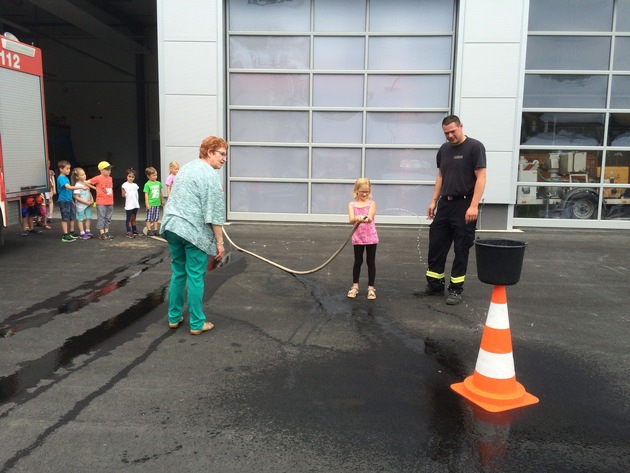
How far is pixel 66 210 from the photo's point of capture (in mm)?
10078

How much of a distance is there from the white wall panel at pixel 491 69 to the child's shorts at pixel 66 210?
8466mm

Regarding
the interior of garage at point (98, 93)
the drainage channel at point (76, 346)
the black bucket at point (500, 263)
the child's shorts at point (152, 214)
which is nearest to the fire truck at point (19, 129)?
the child's shorts at point (152, 214)

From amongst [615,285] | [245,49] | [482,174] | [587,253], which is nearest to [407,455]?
[482,174]

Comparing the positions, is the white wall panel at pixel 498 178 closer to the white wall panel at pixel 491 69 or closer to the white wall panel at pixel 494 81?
the white wall panel at pixel 494 81

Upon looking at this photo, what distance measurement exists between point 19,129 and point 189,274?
5.72 meters

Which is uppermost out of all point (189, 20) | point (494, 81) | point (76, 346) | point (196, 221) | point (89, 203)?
point (189, 20)

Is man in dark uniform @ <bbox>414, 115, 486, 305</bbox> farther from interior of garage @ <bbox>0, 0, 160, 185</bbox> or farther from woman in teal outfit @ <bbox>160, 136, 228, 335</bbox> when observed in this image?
interior of garage @ <bbox>0, 0, 160, 185</bbox>

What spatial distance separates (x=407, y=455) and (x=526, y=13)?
11.1 meters

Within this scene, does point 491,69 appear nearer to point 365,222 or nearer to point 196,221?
point 365,222

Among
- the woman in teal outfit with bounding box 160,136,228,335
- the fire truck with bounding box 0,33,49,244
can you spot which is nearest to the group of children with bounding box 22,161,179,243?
the fire truck with bounding box 0,33,49,244

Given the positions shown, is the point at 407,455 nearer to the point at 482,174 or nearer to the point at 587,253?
the point at 482,174

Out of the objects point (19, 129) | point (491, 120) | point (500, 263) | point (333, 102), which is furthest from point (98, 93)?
point (500, 263)

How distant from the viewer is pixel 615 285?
7.24 meters

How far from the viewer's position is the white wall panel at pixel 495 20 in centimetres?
1157
